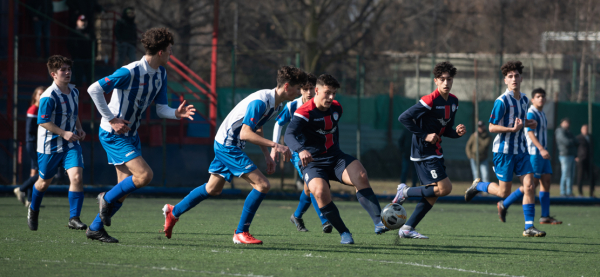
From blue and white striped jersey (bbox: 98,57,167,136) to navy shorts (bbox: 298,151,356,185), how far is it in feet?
5.46

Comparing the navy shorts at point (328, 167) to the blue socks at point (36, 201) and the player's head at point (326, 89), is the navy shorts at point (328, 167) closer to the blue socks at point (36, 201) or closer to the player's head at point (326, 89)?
the player's head at point (326, 89)

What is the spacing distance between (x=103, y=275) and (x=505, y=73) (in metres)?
5.45

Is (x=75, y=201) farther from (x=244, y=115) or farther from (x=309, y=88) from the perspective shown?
(x=309, y=88)

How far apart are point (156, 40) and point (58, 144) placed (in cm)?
193

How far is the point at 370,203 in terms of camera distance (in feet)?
20.0

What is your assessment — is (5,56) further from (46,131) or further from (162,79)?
(162,79)

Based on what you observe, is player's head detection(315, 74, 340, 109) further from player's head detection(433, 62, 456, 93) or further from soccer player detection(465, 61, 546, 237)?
soccer player detection(465, 61, 546, 237)

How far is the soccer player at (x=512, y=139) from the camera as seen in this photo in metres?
7.88

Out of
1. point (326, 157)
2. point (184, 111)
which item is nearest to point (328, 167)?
point (326, 157)

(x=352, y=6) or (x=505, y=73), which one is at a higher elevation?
(x=352, y=6)

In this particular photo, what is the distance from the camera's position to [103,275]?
450cm

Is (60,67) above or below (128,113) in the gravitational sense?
above

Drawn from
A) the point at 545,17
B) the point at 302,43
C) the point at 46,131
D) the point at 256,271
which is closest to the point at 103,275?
the point at 256,271

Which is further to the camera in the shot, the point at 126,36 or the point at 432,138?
the point at 126,36
